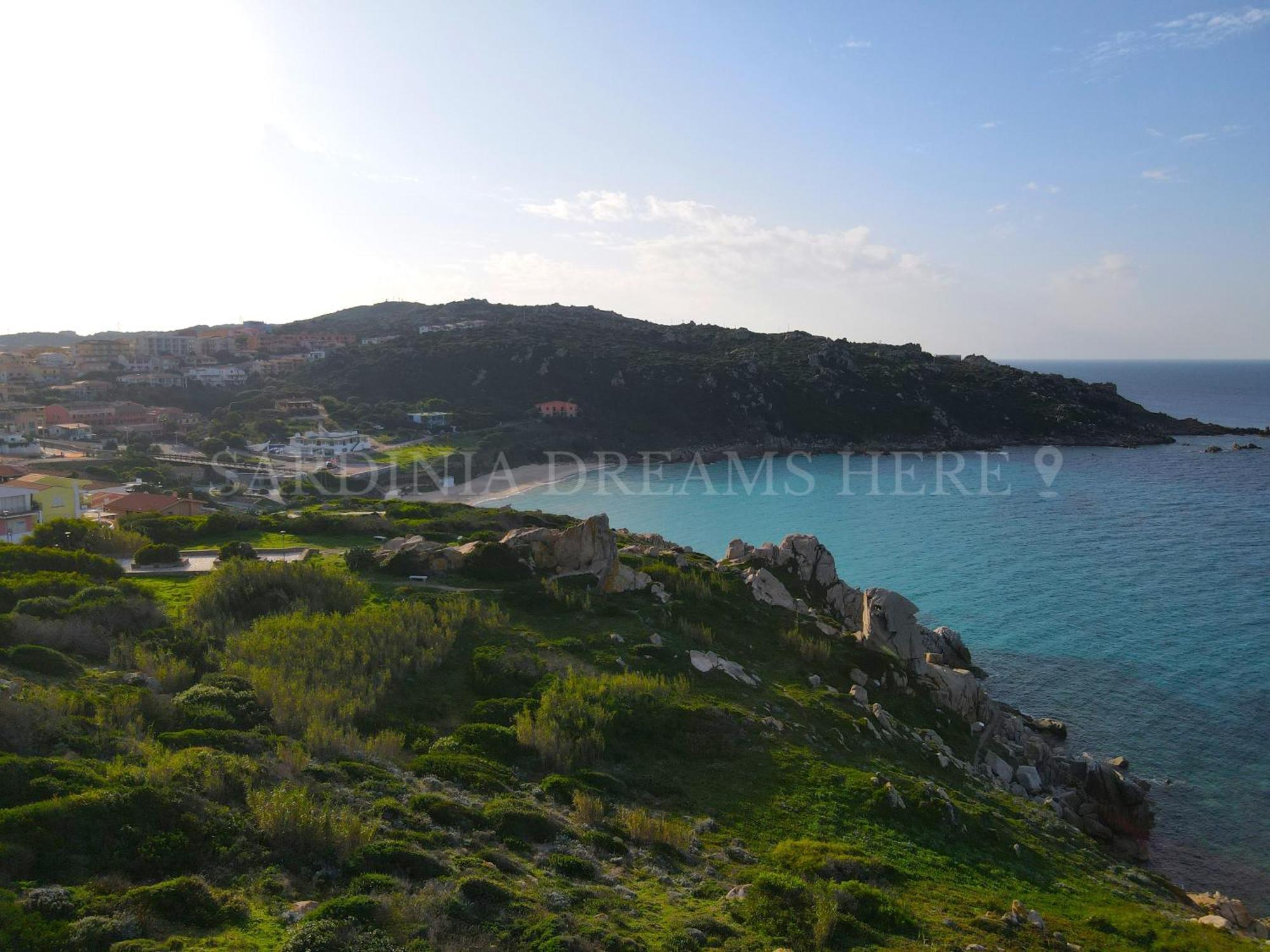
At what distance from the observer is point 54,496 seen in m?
38.1

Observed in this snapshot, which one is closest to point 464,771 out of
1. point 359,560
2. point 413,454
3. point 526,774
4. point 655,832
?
point 526,774

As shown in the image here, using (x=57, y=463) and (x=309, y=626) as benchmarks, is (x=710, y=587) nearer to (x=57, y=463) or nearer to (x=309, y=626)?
(x=309, y=626)

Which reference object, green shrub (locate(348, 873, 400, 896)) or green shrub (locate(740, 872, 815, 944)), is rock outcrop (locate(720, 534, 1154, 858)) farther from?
green shrub (locate(348, 873, 400, 896))

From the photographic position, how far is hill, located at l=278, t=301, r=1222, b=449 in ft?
362

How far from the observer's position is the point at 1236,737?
26141 mm

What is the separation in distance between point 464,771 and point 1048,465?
93497mm

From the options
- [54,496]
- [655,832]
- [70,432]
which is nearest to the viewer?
[655,832]

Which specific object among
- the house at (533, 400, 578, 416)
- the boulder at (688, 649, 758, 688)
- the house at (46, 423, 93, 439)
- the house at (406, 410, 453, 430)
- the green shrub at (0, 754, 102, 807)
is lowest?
the boulder at (688, 649, 758, 688)

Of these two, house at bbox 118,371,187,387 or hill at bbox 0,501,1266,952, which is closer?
hill at bbox 0,501,1266,952

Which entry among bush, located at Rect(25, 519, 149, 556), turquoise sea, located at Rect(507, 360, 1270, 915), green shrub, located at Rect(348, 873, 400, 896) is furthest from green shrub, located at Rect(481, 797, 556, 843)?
bush, located at Rect(25, 519, 149, 556)

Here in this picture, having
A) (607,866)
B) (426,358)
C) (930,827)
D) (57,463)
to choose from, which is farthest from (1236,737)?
(426,358)

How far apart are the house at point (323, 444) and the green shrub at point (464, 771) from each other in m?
63.2

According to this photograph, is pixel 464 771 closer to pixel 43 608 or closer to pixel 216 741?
pixel 216 741

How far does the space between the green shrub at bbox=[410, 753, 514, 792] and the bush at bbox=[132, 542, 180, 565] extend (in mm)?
19387
